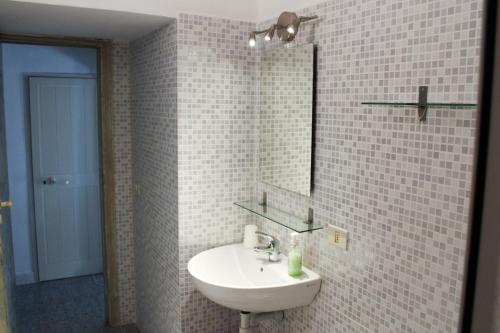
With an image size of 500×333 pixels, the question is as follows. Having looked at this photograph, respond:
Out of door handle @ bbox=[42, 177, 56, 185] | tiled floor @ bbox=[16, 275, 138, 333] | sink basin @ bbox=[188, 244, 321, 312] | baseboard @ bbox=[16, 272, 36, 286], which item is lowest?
tiled floor @ bbox=[16, 275, 138, 333]

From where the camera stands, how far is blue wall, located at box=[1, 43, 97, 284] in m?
3.94

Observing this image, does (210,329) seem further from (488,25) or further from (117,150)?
(488,25)

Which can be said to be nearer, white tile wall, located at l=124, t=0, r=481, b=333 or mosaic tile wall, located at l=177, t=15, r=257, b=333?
white tile wall, located at l=124, t=0, r=481, b=333

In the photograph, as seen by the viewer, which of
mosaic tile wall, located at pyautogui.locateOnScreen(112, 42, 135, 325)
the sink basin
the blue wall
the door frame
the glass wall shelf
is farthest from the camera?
the blue wall

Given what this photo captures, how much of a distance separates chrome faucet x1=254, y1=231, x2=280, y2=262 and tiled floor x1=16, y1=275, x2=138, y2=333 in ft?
5.31

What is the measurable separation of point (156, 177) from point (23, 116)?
6.58 feet

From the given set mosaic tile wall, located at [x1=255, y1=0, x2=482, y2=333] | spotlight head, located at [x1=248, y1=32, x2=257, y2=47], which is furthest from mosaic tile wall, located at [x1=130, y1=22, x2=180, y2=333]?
mosaic tile wall, located at [x1=255, y1=0, x2=482, y2=333]

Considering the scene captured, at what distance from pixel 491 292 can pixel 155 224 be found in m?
2.57

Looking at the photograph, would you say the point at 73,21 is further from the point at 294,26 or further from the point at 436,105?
the point at 436,105

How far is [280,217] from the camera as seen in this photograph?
2227 mm

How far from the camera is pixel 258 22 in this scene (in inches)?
96.0

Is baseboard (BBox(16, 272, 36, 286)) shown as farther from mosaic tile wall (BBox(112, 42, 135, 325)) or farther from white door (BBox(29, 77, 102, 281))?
mosaic tile wall (BBox(112, 42, 135, 325))

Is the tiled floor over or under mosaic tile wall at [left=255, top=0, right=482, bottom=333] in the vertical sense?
under

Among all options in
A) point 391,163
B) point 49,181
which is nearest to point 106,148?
point 49,181
